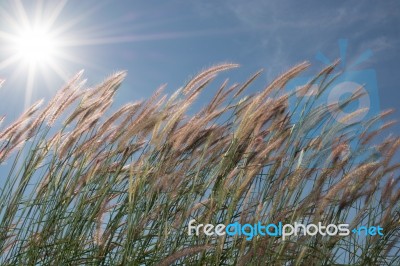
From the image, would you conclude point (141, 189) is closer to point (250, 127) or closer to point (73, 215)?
point (73, 215)

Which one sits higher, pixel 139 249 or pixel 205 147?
pixel 205 147

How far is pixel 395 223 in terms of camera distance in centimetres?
347

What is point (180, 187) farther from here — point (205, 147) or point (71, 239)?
point (71, 239)

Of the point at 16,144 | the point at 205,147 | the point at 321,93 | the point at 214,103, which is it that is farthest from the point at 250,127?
the point at 16,144

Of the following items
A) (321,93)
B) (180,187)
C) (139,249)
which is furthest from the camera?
(321,93)

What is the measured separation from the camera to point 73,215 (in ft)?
9.94

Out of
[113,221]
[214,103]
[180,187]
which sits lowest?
[113,221]

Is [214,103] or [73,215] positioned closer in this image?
[73,215]

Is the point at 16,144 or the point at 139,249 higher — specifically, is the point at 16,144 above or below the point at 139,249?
above

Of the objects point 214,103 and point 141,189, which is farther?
point 214,103

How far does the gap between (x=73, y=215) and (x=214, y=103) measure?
3.27ft

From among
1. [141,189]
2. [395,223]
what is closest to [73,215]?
[141,189]

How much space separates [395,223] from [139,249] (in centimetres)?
158

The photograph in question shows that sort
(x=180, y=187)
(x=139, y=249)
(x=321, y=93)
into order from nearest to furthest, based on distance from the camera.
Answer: (x=139, y=249) < (x=180, y=187) < (x=321, y=93)
